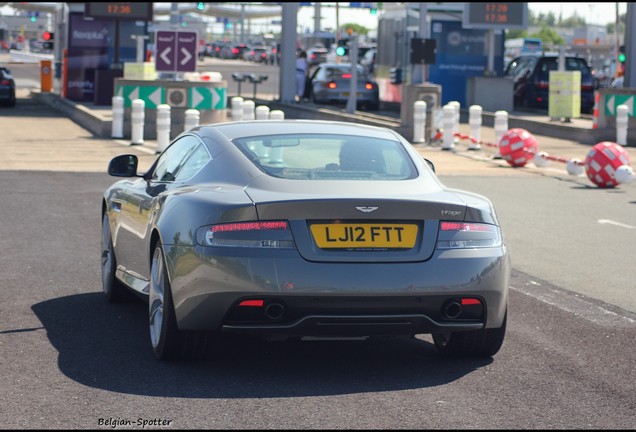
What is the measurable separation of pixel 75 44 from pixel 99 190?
938 inches

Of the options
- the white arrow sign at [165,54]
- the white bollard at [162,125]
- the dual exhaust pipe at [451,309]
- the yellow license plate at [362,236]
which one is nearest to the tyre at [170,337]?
the yellow license plate at [362,236]

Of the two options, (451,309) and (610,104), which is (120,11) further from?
(451,309)

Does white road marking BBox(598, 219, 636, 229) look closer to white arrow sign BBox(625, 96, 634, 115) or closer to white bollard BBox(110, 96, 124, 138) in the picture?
white bollard BBox(110, 96, 124, 138)

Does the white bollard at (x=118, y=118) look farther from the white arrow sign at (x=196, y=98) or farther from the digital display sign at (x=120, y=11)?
the digital display sign at (x=120, y=11)

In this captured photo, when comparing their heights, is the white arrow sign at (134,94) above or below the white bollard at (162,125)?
above

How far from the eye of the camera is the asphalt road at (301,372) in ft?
20.0

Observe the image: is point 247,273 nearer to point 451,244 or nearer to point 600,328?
point 451,244

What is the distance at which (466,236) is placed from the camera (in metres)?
7.00

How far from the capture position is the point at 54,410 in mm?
6160

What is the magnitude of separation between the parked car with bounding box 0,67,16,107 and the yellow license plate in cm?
3366

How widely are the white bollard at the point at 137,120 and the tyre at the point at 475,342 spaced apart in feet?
61.3

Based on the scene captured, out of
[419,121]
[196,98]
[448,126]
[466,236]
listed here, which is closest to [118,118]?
[196,98]

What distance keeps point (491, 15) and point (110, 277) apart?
106 ft

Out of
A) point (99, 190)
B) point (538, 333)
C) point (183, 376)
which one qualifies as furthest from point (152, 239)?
point (99, 190)
